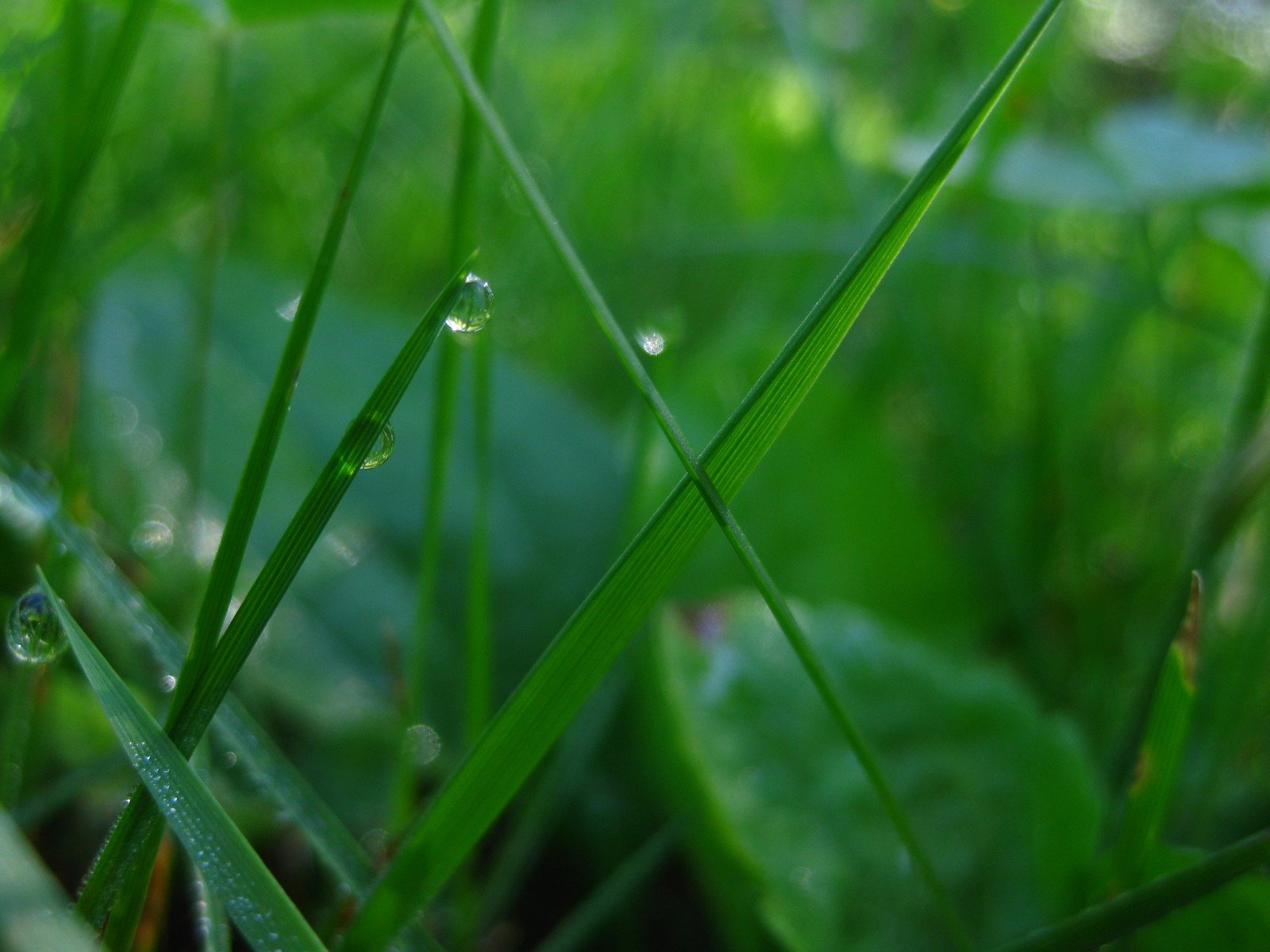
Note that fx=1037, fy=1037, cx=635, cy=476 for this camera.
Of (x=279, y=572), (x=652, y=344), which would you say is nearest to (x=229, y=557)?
(x=279, y=572)

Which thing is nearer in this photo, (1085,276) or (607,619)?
(607,619)

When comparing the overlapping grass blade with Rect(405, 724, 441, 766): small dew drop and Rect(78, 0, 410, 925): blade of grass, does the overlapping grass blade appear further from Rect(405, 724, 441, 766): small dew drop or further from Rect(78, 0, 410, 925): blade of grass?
Rect(405, 724, 441, 766): small dew drop

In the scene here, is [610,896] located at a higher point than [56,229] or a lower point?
lower

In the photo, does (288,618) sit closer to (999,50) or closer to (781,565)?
(781,565)

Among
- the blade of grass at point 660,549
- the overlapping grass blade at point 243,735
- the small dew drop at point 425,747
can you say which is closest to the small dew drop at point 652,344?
the blade of grass at point 660,549

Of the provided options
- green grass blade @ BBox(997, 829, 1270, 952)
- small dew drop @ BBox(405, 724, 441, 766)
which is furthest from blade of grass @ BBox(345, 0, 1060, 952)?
small dew drop @ BBox(405, 724, 441, 766)

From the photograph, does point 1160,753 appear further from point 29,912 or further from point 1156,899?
point 29,912

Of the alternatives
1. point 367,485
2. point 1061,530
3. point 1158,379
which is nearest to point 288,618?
point 367,485
